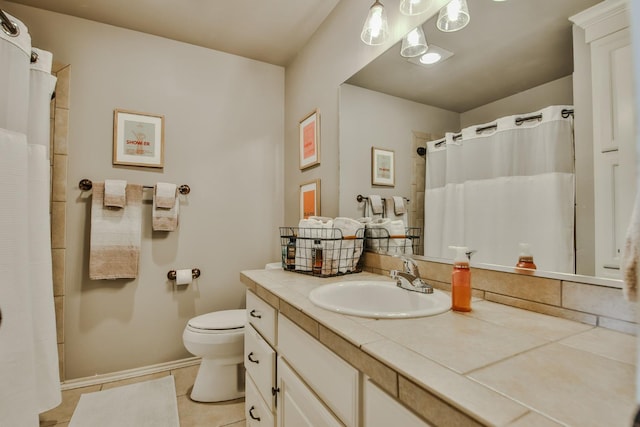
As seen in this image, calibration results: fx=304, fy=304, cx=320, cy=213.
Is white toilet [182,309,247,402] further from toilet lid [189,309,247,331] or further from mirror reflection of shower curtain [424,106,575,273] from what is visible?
mirror reflection of shower curtain [424,106,575,273]

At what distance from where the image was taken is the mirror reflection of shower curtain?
851 millimetres

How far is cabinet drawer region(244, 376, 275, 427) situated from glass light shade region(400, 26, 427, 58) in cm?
Result: 159

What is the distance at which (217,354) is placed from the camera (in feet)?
5.75

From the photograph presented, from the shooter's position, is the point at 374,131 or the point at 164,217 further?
the point at 164,217

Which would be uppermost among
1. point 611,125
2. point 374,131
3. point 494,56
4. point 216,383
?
point 494,56

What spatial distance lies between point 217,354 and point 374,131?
1523 millimetres

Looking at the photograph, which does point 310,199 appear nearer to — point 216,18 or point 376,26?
point 376,26

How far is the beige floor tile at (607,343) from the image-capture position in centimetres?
58

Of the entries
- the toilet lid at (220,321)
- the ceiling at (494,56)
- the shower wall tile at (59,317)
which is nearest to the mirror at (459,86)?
the ceiling at (494,56)

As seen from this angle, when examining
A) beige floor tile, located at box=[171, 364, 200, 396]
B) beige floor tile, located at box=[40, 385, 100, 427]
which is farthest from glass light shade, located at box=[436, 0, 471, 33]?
beige floor tile, located at box=[40, 385, 100, 427]

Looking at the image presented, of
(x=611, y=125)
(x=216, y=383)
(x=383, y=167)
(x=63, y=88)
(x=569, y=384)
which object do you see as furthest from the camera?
(x=63, y=88)

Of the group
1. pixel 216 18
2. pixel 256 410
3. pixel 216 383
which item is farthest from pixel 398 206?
pixel 216 18

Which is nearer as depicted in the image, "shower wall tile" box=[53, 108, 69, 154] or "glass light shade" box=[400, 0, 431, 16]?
"glass light shade" box=[400, 0, 431, 16]

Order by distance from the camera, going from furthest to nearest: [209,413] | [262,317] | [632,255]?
[209,413] < [262,317] < [632,255]
